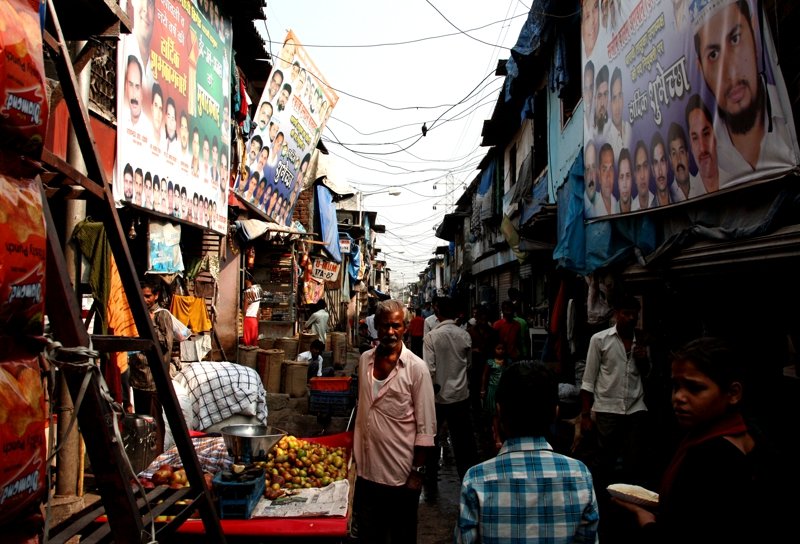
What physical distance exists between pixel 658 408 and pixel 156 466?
195 inches

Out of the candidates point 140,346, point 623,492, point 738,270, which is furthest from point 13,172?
point 738,270

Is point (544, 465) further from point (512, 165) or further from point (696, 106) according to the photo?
point (512, 165)

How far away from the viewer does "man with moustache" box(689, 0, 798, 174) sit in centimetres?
341

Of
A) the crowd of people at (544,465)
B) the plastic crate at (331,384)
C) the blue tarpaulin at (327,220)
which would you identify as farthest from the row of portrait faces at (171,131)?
the blue tarpaulin at (327,220)

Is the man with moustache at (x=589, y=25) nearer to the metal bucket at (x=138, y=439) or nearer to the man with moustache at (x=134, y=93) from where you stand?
the man with moustache at (x=134, y=93)

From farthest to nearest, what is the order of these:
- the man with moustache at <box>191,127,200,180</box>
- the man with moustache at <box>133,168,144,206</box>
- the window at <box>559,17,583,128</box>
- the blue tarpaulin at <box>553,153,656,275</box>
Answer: the window at <box>559,17,583,128</box> < the man with moustache at <box>191,127,200,180</box> < the man with moustache at <box>133,168,144,206</box> < the blue tarpaulin at <box>553,153,656,275</box>

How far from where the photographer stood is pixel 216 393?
6.76m

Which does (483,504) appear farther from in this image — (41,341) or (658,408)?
(658,408)

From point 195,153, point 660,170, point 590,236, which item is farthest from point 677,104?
point 195,153

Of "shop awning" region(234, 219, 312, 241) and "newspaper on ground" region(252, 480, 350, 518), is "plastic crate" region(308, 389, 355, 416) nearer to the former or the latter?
"newspaper on ground" region(252, 480, 350, 518)

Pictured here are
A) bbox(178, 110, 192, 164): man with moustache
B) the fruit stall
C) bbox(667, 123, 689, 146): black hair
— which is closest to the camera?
the fruit stall

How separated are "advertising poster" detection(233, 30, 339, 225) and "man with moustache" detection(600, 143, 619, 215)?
7.09m

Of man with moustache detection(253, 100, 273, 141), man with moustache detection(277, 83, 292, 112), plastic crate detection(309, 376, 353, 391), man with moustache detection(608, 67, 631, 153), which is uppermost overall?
man with moustache detection(277, 83, 292, 112)

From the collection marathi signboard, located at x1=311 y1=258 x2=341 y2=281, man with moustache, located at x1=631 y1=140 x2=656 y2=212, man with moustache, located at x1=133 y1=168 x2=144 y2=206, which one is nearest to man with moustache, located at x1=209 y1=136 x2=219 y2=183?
man with moustache, located at x1=133 y1=168 x2=144 y2=206
